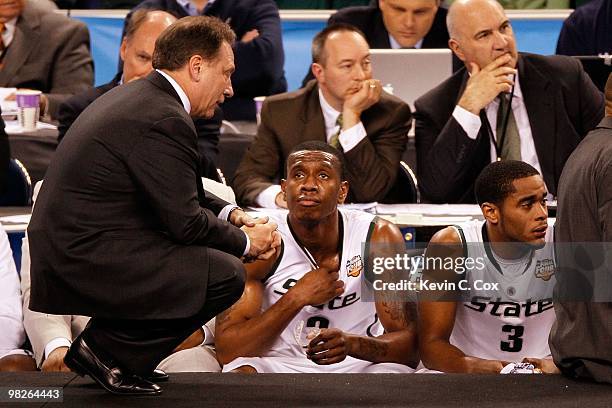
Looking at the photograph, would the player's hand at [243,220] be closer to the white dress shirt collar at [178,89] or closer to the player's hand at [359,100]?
the white dress shirt collar at [178,89]

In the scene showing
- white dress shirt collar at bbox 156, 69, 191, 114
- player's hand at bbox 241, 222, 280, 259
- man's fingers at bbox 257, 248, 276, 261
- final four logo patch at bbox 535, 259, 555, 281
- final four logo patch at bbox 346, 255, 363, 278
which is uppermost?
white dress shirt collar at bbox 156, 69, 191, 114

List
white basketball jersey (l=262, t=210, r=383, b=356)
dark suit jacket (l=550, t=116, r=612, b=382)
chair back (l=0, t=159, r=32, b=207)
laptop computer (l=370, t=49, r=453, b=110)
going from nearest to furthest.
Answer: dark suit jacket (l=550, t=116, r=612, b=382)
white basketball jersey (l=262, t=210, r=383, b=356)
chair back (l=0, t=159, r=32, b=207)
laptop computer (l=370, t=49, r=453, b=110)

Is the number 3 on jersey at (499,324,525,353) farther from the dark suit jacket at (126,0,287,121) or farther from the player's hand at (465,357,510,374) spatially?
the dark suit jacket at (126,0,287,121)

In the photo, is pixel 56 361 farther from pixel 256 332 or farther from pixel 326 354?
pixel 326 354

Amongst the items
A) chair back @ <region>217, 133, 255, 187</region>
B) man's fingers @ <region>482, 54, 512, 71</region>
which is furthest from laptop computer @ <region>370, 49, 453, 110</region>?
chair back @ <region>217, 133, 255, 187</region>

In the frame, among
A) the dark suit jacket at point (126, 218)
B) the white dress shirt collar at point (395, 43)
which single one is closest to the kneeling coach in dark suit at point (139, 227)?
the dark suit jacket at point (126, 218)

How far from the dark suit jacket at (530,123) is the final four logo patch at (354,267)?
83 centimetres

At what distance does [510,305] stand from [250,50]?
233 cm

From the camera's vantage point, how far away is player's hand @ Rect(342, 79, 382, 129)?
4.68m

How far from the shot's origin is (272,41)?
5.86 metres

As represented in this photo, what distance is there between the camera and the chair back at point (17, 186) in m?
4.74

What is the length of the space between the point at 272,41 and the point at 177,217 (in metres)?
2.87

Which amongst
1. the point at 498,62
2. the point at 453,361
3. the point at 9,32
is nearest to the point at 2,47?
the point at 9,32

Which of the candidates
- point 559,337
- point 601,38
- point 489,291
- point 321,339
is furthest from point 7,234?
point 601,38
